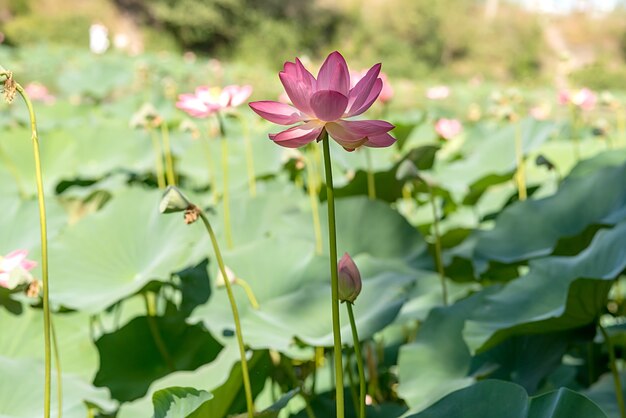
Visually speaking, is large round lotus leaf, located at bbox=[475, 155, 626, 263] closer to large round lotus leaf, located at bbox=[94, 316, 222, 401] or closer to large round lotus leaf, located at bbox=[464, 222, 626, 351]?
large round lotus leaf, located at bbox=[464, 222, 626, 351]

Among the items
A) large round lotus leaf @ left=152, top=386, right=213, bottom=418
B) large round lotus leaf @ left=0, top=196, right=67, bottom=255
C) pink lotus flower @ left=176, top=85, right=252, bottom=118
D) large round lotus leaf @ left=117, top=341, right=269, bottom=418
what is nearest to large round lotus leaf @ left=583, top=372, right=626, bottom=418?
large round lotus leaf @ left=117, top=341, right=269, bottom=418

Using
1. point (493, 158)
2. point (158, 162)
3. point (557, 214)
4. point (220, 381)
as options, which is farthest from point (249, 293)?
point (493, 158)

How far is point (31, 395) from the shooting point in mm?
793

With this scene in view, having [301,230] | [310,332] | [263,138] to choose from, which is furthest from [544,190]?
[310,332]

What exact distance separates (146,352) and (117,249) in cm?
17

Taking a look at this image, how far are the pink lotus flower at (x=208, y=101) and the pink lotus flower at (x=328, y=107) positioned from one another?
0.54 metres

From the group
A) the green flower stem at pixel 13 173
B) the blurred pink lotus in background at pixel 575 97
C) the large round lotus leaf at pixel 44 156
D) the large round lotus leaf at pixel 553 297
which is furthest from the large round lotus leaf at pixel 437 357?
the large round lotus leaf at pixel 44 156

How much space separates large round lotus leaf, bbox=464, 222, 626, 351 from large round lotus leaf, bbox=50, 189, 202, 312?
42 centimetres

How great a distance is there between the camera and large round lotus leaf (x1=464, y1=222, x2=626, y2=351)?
767 mm

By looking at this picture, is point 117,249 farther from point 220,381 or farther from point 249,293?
point 220,381

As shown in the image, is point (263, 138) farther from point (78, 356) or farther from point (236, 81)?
point (236, 81)

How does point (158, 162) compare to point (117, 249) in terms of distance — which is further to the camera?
point (158, 162)

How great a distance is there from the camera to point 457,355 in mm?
904

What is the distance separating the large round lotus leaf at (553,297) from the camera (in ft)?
2.52
